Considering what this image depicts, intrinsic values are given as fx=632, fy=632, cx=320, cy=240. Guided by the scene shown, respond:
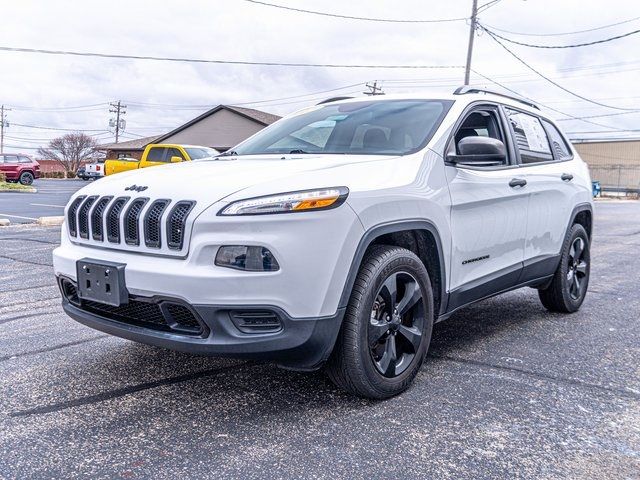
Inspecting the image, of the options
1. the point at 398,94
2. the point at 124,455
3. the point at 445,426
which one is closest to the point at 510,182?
the point at 398,94

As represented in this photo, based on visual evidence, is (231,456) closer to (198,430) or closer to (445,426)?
(198,430)

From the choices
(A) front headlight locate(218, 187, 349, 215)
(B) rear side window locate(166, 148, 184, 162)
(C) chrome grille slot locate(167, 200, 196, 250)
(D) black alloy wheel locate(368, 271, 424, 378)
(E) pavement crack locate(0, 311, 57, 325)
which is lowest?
(B) rear side window locate(166, 148, 184, 162)

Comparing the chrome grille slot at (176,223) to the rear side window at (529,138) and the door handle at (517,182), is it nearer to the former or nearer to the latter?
the door handle at (517,182)

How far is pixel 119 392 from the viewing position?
3.36 m

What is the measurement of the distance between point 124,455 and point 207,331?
616mm

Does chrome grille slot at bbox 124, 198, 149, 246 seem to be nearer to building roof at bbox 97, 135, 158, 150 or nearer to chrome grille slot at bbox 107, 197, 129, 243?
chrome grille slot at bbox 107, 197, 129, 243

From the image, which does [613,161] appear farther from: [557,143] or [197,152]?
[557,143]

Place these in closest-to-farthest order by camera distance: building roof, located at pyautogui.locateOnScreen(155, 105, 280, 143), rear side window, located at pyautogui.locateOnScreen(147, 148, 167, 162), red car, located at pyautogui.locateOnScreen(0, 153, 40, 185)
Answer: rear side window, located at pyautogui.locateOnScreen(147, 148, 167, 162) < red car, located at pyautogui.locateOnScreen(0, 153, 40, 185) < building roof, located at pyautogui.locateOnScreen(155, 105, 280, 143)

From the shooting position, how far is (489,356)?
13.7 feet

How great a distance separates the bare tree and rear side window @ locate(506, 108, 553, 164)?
68.0 meters

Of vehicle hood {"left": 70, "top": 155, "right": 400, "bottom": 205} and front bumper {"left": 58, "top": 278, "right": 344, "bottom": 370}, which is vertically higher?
vehicle hood {"left": 70, "top": 155, "right": 400, "bottom": 205}

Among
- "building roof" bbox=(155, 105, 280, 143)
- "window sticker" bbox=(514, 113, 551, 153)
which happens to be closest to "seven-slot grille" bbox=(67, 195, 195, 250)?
"window sticker" bbox=(514, 113, 551, 153)

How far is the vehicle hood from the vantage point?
9.63ft

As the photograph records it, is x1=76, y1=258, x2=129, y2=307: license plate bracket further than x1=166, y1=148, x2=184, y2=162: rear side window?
No
